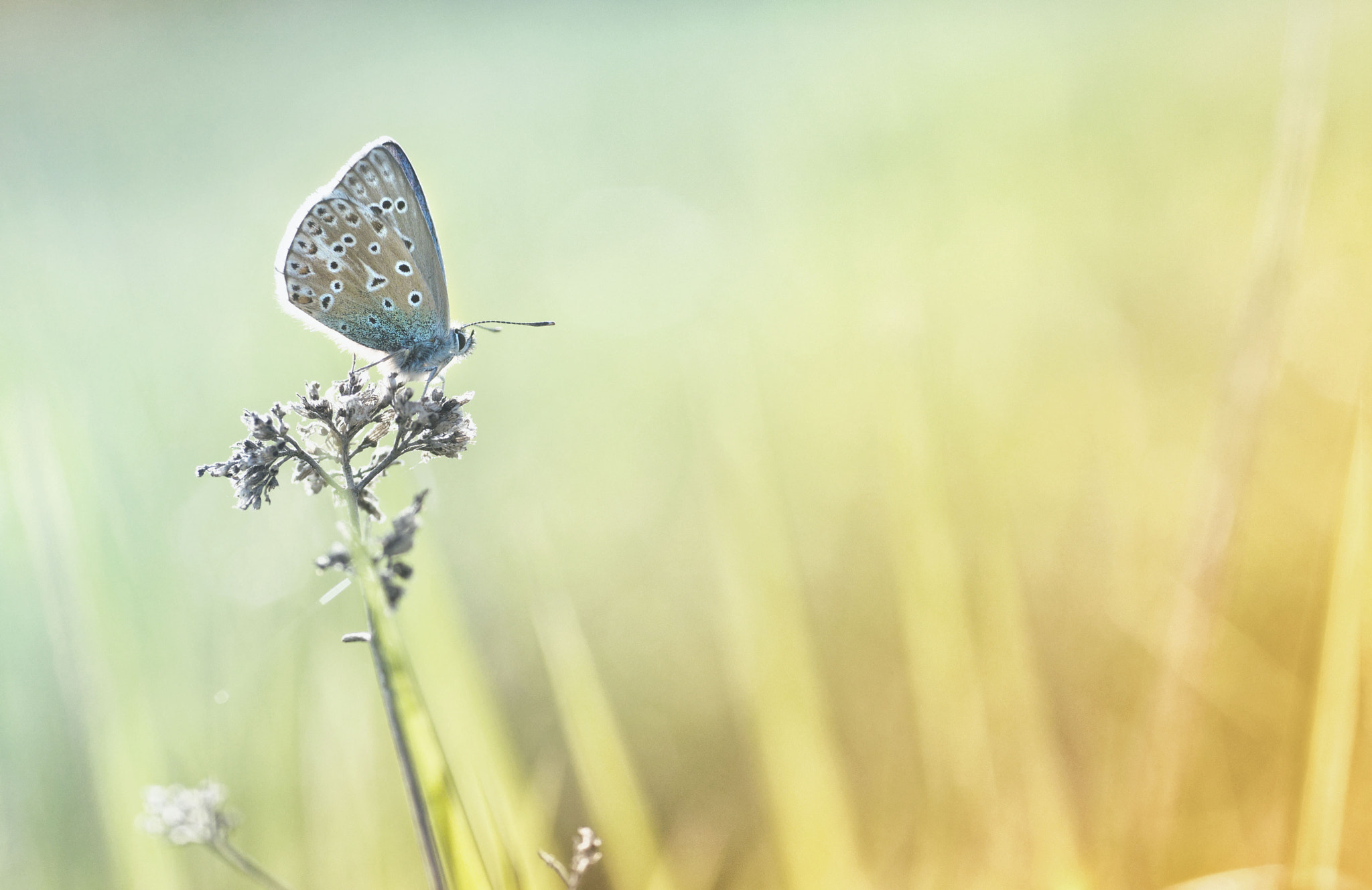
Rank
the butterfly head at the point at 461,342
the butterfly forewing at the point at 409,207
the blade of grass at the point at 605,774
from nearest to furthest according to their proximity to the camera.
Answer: the blade of grass at the point at 605,774 < the butterfly forewing at the point at 409,207 < the butterfly head at the point at 461,342

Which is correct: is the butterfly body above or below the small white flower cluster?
above

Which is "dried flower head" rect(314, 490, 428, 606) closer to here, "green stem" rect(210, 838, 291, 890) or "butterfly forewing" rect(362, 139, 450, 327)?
"green stem" rect(210, 838, 291, 890)

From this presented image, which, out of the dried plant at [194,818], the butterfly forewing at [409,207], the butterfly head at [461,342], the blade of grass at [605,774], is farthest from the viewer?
the butterfly head at [461,342]

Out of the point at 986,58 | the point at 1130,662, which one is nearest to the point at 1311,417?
the point at 1130,662

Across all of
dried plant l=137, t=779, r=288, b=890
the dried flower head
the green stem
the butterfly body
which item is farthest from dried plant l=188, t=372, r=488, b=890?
the butterfly body

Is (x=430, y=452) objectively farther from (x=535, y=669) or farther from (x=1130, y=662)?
(x=1130, y=662)

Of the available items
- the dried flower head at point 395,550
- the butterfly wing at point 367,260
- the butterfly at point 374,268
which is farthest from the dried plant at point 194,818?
the butterfly wing at point 367,260

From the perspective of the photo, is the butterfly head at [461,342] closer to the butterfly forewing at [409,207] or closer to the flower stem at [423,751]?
the butterfly forewing at [409,207]

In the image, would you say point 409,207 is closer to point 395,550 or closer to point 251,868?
point 395,550

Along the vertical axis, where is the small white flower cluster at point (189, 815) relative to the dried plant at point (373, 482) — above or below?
below
